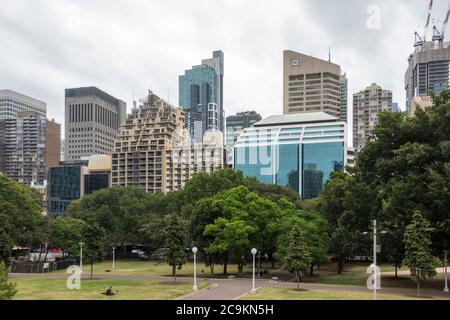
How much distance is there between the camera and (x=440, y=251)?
102 ft

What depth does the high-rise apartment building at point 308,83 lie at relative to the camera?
574 ft

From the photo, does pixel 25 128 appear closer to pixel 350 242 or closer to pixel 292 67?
pixel 292 67

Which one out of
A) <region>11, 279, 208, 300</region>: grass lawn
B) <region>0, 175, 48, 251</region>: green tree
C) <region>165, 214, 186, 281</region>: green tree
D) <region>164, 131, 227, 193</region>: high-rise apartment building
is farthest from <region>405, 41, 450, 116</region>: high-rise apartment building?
<region>11, 279, 208, 300</region>: grass lawn

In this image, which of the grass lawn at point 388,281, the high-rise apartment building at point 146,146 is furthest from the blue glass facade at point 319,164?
the grass lawn at point 388,281

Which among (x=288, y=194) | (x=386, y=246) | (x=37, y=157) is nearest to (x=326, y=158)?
(x=288, y=194)

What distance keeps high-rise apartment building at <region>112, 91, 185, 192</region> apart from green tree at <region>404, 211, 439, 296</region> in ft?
349

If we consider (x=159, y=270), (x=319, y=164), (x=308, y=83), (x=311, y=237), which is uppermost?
(x=308, y=83)

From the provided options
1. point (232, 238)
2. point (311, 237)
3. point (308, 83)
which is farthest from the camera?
point (308, 83)

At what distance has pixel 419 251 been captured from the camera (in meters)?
26.4

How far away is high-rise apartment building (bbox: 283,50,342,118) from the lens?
17500 cm

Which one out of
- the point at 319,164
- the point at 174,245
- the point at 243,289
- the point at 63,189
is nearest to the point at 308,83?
the point at 319,164

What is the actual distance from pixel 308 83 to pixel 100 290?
15651cm

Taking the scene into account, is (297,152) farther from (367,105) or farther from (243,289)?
(243,289)
